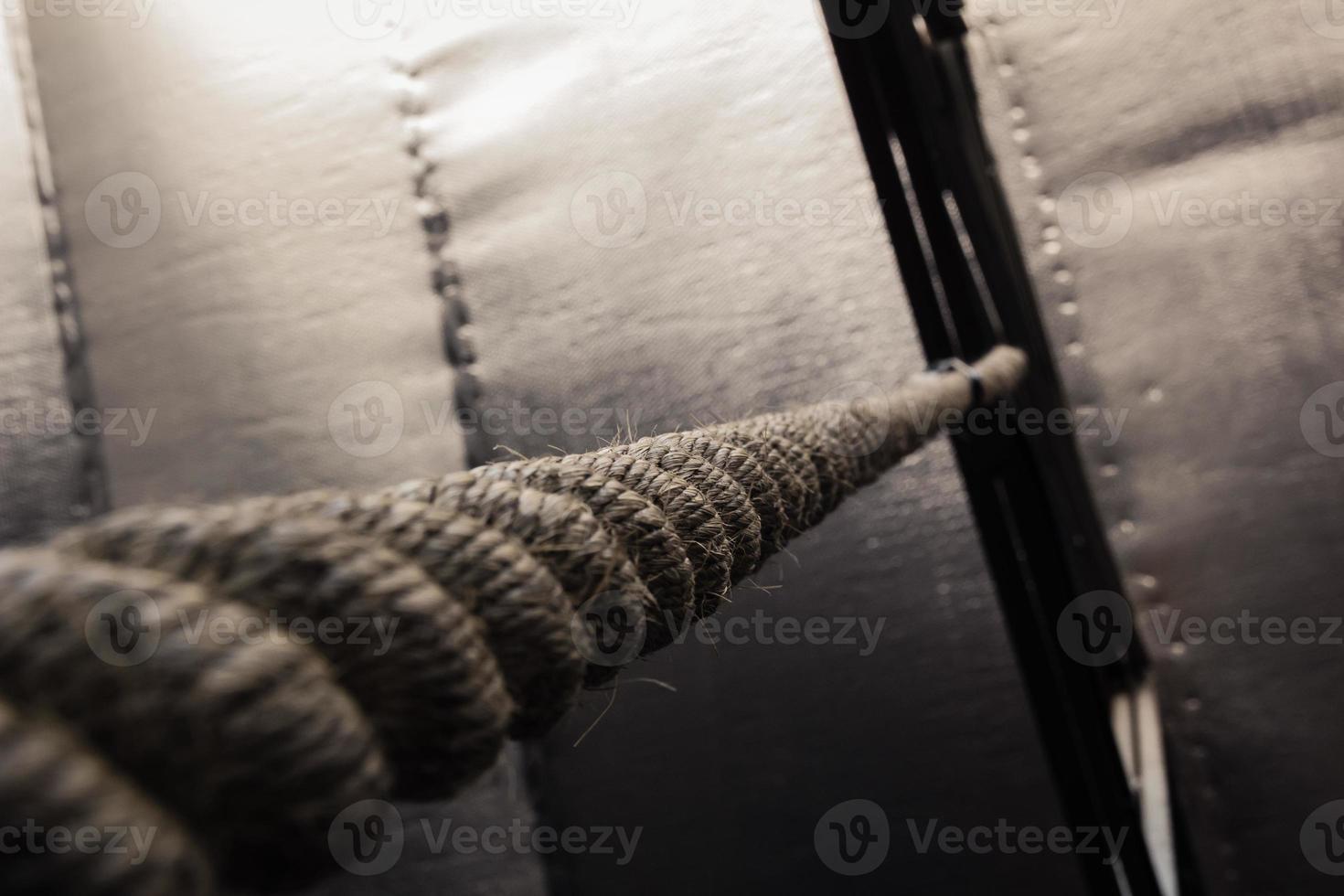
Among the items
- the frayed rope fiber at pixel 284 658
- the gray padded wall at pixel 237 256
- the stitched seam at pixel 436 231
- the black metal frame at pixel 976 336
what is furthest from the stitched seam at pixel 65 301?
the frayed rope fiber at pixel 284 658

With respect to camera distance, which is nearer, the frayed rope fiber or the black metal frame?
the frayed rope fiber

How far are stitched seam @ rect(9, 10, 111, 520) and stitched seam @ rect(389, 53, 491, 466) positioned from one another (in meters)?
0.56

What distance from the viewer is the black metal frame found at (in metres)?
0.77

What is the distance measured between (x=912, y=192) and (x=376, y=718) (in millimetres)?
723

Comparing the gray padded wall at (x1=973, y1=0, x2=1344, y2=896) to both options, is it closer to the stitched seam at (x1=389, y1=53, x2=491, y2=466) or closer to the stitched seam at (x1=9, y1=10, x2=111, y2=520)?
the stitched seam at (x1=389, y1=53, x2=491, y2=466)

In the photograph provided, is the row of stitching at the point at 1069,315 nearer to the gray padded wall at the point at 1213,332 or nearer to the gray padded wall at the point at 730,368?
the gray padded wall at the point at 1213,332

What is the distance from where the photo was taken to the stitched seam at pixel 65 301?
4.80 ft

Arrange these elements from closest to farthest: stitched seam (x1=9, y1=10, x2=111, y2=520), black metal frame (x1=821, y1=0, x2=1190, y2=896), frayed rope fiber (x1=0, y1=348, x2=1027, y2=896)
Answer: frayed rope fiber (x1=0, y1=348, x2=1027, y2=896)
black metal frame (x1=821, y1=0, x2=1190, y2=896)
stitched seam (x1=9, y1=10, x2=111, y2=520)

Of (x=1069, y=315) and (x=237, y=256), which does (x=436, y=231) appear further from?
(x=1069, y=315)

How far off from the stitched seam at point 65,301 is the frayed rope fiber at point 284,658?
139 cm

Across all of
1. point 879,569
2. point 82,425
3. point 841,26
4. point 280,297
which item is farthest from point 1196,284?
point 82,425

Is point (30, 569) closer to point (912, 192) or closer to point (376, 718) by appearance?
point (376, 718)

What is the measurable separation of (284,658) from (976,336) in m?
0.83

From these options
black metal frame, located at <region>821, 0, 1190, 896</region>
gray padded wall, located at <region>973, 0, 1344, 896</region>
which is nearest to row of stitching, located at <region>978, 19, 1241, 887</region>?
gray padded wall, located at <region>973, 0, 1344, 896</region>
